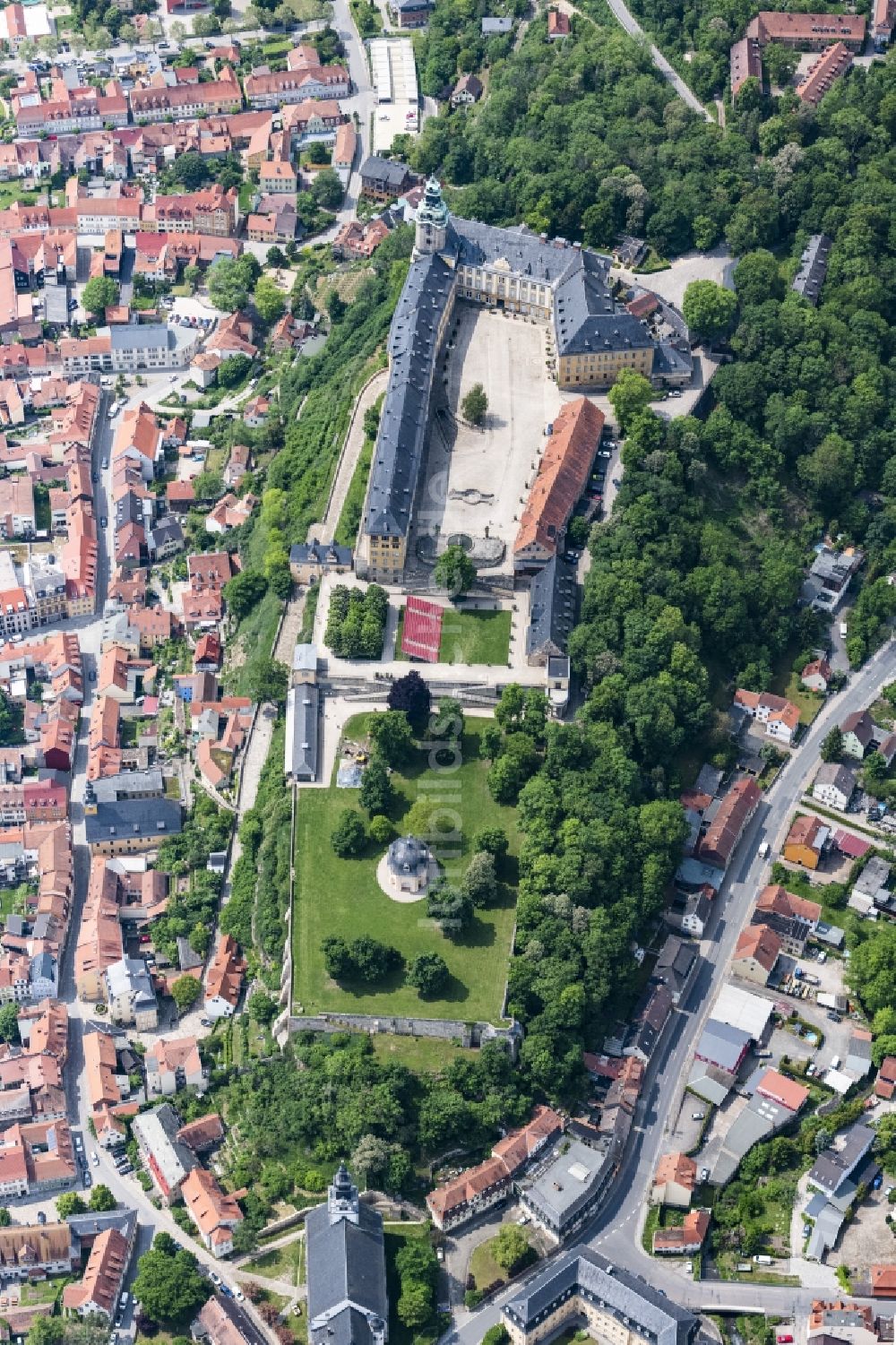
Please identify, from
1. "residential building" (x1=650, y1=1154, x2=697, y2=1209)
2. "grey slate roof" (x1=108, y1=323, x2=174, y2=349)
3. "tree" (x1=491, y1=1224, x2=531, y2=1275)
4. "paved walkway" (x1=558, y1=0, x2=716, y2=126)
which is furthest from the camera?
"paved walkway" (x1=558, y1=0, x2=716, y2=126)

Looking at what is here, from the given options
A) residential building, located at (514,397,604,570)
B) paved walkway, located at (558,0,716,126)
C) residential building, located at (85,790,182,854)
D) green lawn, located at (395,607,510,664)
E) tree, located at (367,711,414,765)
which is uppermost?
paved walkway, located at (558,0,716,126)

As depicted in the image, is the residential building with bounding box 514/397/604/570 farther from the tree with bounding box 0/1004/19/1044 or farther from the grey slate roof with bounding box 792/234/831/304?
the tree with bounding box 0/1004/19/1044

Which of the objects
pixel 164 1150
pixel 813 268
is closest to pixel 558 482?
pixel 813 268

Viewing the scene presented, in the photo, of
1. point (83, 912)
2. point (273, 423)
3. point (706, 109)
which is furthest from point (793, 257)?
point (83, 912)

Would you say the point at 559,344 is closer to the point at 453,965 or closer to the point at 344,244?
the point at 344,244

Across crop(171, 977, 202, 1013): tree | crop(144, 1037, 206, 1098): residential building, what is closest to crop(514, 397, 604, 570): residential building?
crop(171, 977, 202, 1013): tree

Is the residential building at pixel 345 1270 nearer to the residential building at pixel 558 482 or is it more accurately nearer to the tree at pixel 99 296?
the residential building at pixel 558 482

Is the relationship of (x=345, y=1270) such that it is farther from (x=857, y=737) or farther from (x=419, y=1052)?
(x=857, y=737)
